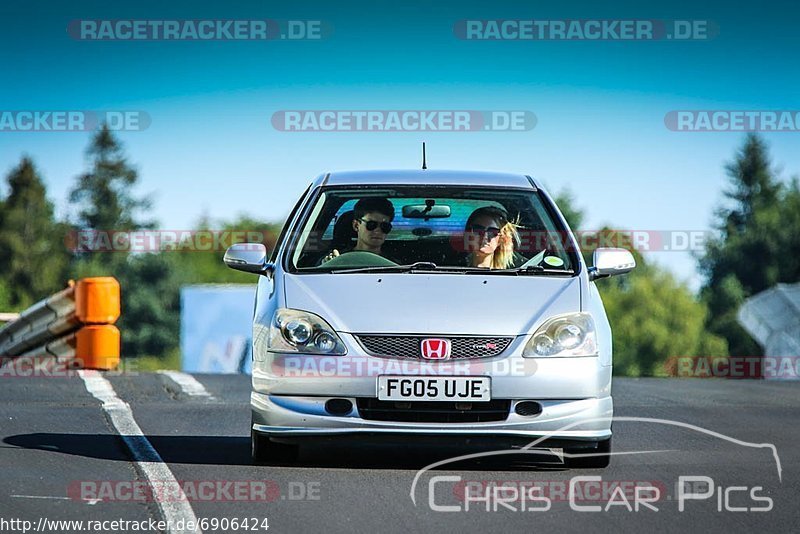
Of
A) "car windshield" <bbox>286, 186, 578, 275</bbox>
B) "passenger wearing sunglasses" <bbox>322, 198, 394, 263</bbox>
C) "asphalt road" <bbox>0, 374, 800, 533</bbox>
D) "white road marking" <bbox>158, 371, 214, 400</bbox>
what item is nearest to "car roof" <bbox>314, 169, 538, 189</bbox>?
"car windshield" <bbox>286, 186, 578, 275</bbox>

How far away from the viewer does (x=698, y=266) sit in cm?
11306

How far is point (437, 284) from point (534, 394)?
88 centimetres

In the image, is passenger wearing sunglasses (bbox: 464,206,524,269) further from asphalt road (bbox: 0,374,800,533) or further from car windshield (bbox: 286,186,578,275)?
asphalt road (bbox: 0,374,800,533)

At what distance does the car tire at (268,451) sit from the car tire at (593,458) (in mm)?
1542

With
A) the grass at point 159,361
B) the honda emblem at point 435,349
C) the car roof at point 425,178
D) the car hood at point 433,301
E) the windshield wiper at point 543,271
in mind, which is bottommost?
the grass at point 159,361

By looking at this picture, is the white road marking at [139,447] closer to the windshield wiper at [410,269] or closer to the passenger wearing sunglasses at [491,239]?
the windshield wiper at [410,269]

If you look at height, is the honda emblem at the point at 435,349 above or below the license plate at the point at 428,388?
above

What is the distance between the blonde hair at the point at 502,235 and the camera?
29.8ft

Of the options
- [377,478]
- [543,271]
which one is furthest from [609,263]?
[377,478]

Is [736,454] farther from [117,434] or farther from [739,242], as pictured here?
[739,242]

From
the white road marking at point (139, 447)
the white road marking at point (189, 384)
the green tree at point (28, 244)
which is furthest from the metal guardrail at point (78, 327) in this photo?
the green tree at point (28, 244)

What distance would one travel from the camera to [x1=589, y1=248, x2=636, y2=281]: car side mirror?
9078mm

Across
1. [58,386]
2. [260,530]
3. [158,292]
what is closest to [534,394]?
[260,530]

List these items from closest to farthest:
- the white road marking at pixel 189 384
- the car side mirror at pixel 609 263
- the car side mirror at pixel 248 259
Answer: the car side mirror at pixel 248 259, the car side mirror at pixel 609 263, the white road marking at pixel 189 384
